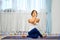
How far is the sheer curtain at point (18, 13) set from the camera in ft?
8.75

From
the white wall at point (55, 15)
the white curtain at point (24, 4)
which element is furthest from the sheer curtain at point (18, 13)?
the white wall at point (55, 15)

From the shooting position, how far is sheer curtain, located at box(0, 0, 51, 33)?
2668mm

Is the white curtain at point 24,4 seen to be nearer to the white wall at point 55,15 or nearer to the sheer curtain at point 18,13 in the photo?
the sheer curtain at point 18,13

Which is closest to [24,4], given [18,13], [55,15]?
[18,13]

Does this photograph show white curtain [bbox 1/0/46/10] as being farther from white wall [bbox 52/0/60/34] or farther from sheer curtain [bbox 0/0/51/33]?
white wall [bbox 52/0/60/34]

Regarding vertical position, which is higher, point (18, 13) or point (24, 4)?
point (24, 4)

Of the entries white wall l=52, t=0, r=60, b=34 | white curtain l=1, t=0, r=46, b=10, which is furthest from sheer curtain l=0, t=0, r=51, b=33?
white wall l=52, t=0, r=60, b=34

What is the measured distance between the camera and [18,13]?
2.70 metres

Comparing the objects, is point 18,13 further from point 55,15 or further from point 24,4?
point 55,15

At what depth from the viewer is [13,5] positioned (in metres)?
2.70

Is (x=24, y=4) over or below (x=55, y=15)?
over

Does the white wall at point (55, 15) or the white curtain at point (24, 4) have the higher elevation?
the white curtain at point (24, 4)

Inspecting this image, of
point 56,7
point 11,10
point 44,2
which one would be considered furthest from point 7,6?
point 56,7

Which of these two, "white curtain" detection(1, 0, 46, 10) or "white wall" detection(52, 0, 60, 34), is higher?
"white curtain" detection(1, 0, 46, 10)
